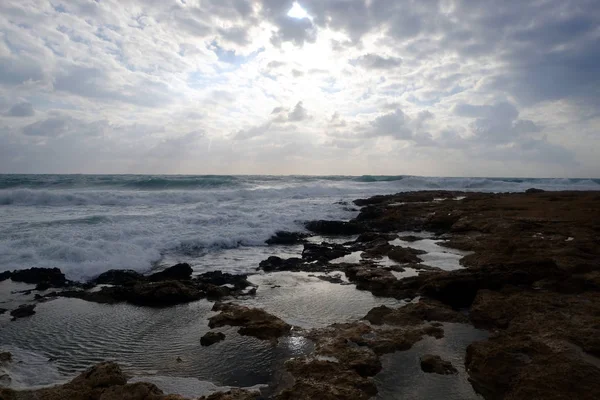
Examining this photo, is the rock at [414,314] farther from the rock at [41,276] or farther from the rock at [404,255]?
the rock at [41,276]

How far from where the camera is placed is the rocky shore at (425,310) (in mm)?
3899

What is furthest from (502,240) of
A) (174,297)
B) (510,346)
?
(174,297)

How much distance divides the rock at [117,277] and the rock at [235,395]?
5510 millimetres

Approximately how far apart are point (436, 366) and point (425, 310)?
1.79m

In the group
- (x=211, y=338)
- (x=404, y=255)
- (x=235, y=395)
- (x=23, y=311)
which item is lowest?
(x=23, y=311)

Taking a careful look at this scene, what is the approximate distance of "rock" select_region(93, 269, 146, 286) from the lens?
28.5 feet

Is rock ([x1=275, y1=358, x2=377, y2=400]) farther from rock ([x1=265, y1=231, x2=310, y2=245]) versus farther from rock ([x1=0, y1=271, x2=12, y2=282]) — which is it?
rock ([x1=265, y1=231, x2=310, y2=245])

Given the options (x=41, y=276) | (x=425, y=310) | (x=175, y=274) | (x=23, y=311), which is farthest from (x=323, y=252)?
(x=23, y=311)

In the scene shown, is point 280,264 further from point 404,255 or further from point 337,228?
point 337,228

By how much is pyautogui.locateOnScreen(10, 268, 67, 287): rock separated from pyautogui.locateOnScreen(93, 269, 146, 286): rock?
729 millimetres

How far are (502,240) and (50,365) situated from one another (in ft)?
36.0

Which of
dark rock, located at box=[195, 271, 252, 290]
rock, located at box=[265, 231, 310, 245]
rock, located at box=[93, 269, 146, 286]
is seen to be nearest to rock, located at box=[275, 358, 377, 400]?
dark rock, located at box=[195, 271, 252, 290]

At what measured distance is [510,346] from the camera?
450 centimetres

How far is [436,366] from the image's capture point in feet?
14.3
